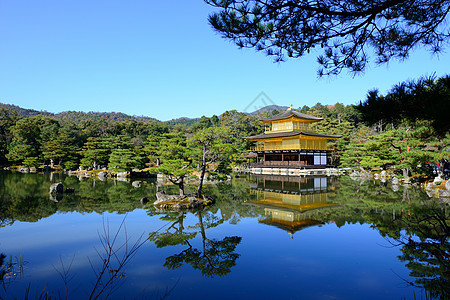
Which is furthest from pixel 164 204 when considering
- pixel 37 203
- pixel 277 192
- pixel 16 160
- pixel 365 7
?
pixel 16 160

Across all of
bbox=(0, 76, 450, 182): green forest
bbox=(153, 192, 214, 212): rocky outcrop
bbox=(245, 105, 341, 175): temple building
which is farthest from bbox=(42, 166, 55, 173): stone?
bbox=(153, 192, 214, 212): rocky outcrop

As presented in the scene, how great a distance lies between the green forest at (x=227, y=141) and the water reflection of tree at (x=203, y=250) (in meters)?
3.49

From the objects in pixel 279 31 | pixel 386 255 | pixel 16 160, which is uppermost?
pixel 279 31

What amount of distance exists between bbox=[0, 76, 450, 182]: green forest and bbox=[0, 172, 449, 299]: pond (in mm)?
1504

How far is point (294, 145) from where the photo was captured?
1172 inches

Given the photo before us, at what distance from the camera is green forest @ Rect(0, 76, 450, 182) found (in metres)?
3.89

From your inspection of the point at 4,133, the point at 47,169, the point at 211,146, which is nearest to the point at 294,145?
the point at 211,146

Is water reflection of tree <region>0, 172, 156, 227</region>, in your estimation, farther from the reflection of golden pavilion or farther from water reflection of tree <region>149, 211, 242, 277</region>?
the reflection of golden pavilion

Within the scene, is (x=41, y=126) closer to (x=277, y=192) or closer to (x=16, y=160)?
(x=16, y=160)

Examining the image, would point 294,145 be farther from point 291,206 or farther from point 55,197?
point 55,197

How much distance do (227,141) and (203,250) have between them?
50.8 ft

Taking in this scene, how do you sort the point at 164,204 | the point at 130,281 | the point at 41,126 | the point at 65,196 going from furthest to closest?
the point at 41,126 → the point at 65,196 → the point at 164,204 → the point at 130,281

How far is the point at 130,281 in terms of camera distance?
17.0 ft

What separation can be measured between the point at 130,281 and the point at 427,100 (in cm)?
547
